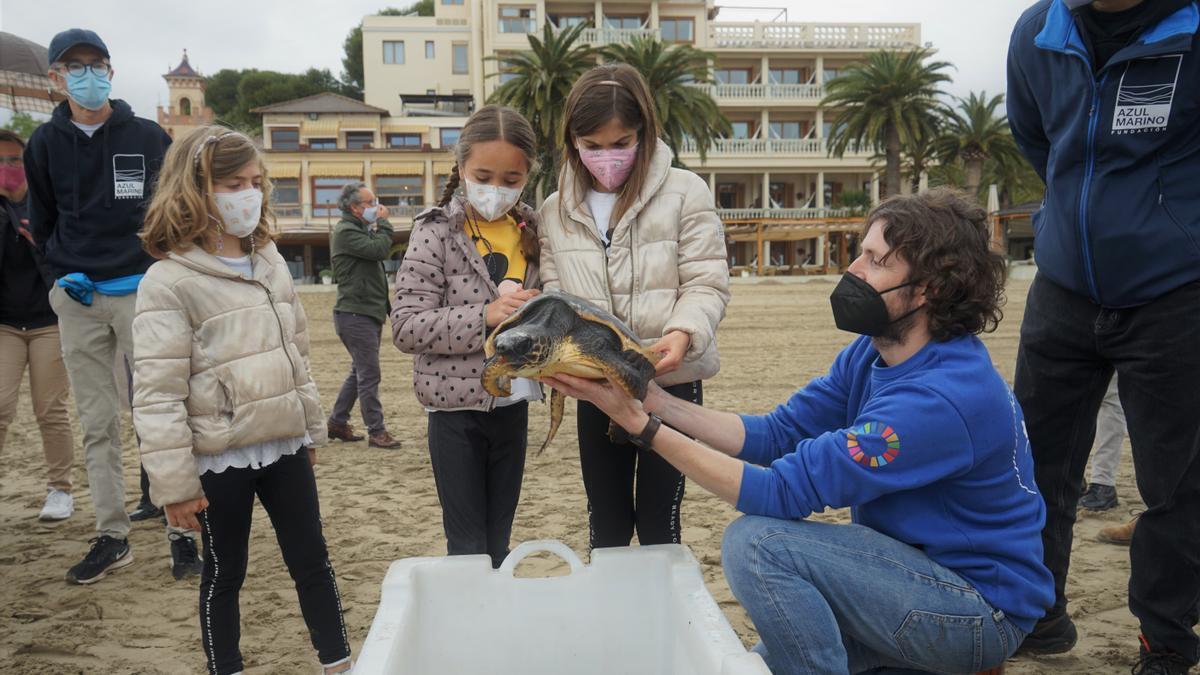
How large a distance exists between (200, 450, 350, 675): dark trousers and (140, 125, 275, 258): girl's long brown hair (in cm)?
73

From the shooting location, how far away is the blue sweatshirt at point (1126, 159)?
232 cm

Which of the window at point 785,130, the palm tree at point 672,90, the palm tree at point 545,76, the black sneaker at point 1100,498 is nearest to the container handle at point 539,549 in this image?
the black sneaker at point 1100,498

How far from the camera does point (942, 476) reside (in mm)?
1848

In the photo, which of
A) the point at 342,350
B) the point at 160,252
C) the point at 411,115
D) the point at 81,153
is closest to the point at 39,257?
the point at 81,153

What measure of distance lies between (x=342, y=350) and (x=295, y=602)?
30.9 feet

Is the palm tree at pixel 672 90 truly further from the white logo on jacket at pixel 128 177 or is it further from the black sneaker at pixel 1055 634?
the black sneaker at pixel 1055 634

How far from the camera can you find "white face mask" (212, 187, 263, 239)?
2564mm

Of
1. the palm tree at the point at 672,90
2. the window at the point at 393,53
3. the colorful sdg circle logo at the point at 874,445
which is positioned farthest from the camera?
the window at the point at 393,53

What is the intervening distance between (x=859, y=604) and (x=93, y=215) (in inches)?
137

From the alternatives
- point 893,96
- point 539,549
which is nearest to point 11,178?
point 539,549

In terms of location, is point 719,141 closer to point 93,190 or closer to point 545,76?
point 545,76

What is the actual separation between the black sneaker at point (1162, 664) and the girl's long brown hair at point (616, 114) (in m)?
2.16

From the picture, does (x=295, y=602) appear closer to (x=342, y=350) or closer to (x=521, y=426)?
(x=521, y=426)

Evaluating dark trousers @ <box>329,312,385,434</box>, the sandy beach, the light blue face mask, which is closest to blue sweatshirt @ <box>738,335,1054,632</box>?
the sandy beach
